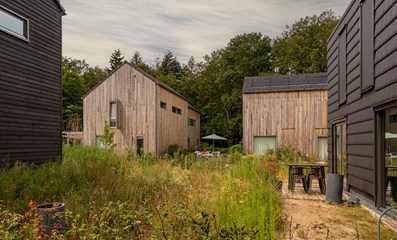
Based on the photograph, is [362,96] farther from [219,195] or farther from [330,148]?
[219,195]

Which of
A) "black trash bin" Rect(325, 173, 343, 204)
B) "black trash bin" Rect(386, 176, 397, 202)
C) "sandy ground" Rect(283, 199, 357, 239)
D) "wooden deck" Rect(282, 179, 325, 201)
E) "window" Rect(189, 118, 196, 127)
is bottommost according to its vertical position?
"wooden deck" Rect(282, 179, 325, 201)

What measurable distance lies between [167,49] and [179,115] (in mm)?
26408

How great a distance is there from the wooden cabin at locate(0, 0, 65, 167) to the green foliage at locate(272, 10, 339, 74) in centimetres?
2455

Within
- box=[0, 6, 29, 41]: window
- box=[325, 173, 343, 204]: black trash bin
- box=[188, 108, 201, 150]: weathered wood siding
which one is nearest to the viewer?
box=[325, 173, 343, 204]: black trash bin

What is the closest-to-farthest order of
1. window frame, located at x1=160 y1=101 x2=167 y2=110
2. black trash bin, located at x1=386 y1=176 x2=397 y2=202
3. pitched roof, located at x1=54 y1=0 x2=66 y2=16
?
black trash bin, located at x1=386 y1=176 x2=397 y2=202 → pitched roof, located at x1=54 y1=0 x2=66 y2=16 → window frame, located at x1=160 y1=101 x2=167 y2=110

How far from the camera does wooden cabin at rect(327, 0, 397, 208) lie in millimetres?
5156

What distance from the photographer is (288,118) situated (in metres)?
17.9

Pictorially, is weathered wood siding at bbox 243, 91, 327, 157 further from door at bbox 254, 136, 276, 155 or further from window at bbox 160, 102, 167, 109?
window at bbox 160, 102, 167, 109

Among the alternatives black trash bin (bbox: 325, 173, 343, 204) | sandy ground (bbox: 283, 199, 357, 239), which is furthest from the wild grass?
black trash bin (bbox: 325, 173, 343, 204)

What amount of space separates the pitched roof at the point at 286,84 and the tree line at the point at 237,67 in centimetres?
1151

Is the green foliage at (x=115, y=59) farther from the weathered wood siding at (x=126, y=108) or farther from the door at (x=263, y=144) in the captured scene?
the door at (x=263, y=144)

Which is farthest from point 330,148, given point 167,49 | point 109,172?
point 167,49

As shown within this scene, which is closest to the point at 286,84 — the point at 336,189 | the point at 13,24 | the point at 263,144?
the point at 263,144

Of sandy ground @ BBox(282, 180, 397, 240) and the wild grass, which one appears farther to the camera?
sandy ground @ BBox(282, 180, 397, 240)
